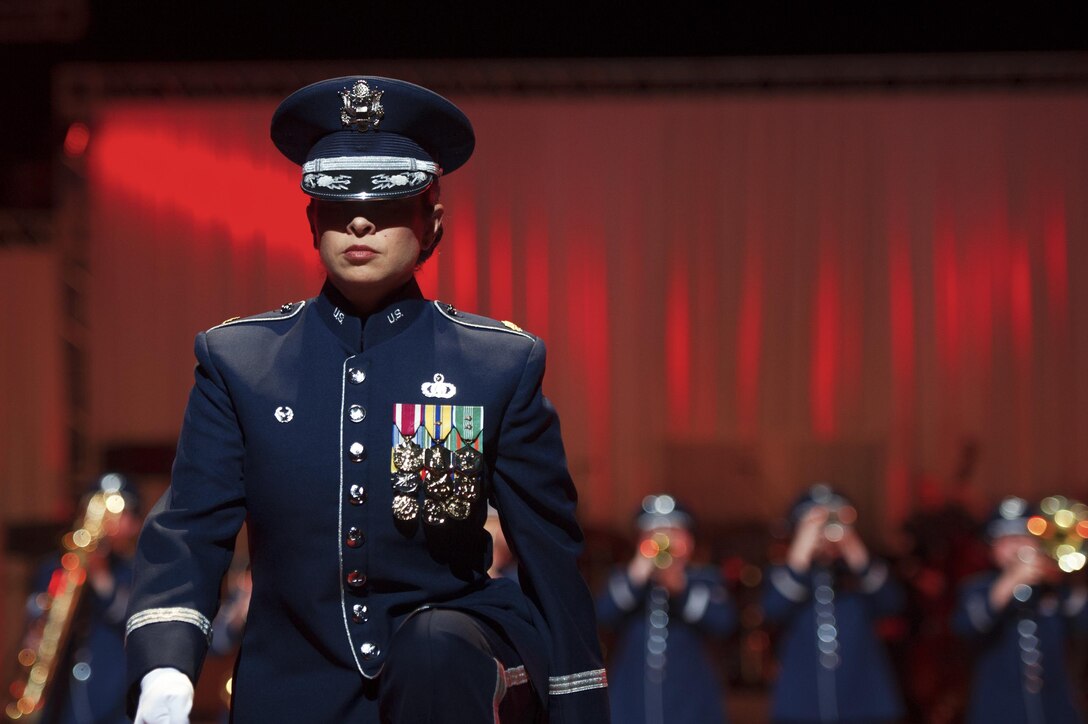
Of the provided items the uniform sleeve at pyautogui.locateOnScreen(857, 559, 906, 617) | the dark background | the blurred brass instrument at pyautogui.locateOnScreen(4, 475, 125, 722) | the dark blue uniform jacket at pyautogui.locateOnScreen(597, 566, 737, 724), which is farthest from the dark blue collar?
the dark background

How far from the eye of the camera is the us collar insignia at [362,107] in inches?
74.5

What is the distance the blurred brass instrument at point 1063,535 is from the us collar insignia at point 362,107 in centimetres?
474

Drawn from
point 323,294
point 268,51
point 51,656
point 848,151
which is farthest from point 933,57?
point 323,294

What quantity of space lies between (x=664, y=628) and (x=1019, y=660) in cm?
149

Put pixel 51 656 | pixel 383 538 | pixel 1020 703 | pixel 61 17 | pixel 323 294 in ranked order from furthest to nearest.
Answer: pixel 61 17 < pixel 1020 703 < pixel 51 656 < pixel 323 294 < pixel 383 538

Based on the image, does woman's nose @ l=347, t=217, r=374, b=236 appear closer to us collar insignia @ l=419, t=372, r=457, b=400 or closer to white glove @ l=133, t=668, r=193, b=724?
us collar insignia @ l=419, t=372, r=457, b=400

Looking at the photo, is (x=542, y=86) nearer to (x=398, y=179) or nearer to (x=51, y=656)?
(x=51, y=656)

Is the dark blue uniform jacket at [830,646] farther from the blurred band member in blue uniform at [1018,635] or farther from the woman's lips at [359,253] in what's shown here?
the woman's lips at [359,253]

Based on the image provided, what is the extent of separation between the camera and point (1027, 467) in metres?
8.59

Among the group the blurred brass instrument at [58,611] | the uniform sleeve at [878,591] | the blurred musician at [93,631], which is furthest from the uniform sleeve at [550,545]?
the uniform sleeve at [878,591]

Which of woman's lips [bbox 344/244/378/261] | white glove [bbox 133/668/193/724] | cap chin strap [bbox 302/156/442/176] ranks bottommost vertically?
white glove [bbox 133/668/193/724]

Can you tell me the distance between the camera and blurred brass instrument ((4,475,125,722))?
5.18 meters

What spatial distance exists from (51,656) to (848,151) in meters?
5.54

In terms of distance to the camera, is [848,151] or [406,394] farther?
[848,151]
